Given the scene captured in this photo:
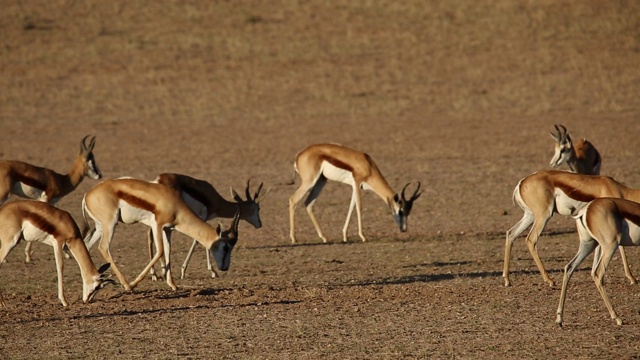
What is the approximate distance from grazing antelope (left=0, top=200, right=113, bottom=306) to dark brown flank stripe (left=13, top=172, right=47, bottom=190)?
3.82 meters

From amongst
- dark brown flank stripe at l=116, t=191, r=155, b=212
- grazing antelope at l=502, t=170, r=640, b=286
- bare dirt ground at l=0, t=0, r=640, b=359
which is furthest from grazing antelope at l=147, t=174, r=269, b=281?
grazing antelope at l=502, t=170, r=640, b=286

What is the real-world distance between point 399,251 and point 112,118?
16.5 metres

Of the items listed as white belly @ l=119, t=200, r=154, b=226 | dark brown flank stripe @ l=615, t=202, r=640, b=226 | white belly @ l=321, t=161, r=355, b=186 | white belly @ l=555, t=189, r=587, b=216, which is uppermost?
white belly @ l=321, t=161, r=355, b=186

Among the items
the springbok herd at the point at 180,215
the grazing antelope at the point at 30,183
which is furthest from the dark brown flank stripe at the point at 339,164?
the grazing antelope at the point at 30,183

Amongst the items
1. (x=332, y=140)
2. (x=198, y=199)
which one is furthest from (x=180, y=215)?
(x=332, y=140)

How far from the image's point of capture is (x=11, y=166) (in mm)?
15578

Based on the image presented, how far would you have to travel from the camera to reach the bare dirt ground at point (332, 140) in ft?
35.0

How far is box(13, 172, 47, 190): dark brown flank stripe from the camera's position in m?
15.6

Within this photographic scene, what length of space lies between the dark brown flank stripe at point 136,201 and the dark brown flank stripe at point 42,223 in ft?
3.56

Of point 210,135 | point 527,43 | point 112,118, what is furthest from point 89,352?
point 527,43

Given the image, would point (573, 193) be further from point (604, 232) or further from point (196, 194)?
point (196, 194)

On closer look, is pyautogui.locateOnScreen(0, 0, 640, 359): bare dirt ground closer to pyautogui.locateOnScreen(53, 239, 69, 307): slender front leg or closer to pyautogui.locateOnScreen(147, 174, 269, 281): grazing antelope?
pyautogui.locateOnScreen(53, 239, 69, 307): slender front leg

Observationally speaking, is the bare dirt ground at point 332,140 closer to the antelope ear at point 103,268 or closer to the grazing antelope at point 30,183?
the antelope ear at point 103,268

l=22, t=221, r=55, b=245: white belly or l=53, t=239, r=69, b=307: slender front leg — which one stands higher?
l=22, t=221, r=55, b=245: white belly
